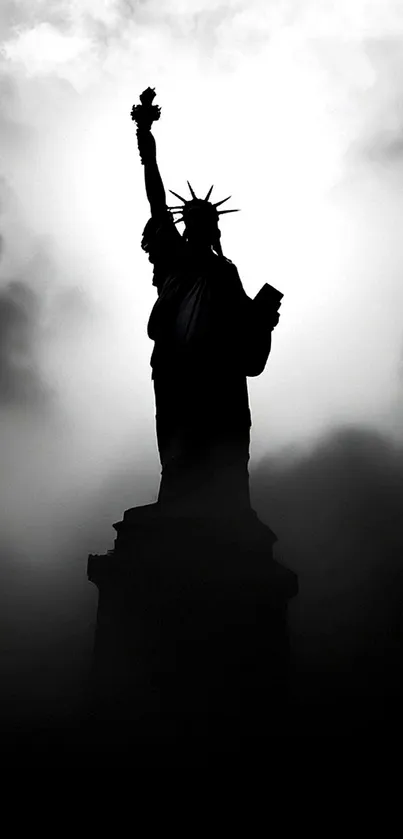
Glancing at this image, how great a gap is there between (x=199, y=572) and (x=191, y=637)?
558 millimetres

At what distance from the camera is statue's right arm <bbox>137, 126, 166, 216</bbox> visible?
815cm

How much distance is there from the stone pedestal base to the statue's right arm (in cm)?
380

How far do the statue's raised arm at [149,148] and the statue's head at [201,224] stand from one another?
47 centimetres

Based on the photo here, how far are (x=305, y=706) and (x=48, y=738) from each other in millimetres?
2577

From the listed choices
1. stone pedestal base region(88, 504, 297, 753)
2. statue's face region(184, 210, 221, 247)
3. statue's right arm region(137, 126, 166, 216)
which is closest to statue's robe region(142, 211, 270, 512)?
statue's face region(184, 210, 221, 247)

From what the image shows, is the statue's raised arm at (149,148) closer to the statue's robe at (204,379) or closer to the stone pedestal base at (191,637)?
the statue's robe at (204,379)

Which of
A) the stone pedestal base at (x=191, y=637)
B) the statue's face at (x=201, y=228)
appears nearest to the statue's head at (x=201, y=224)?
the statue's face at (x=201, y=228)

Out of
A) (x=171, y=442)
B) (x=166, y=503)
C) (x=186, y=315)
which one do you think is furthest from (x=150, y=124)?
(x=166, y=503)

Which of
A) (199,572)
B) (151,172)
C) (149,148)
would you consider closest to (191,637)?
(199,572)

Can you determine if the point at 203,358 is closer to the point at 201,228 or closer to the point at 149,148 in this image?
the point at 201,228

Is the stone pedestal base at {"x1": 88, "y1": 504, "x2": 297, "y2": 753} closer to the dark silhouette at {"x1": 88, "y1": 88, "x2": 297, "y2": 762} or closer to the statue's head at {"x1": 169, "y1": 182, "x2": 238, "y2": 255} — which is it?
the dark silhouette at {"x1": 88, "y1": 88, "x2": 297, "y2": 762}

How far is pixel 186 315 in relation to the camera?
7.38 meters

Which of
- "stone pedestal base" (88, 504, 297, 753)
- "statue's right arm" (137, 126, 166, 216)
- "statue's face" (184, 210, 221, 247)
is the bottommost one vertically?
"stone pedestal base" (88, 504, 297, 753)

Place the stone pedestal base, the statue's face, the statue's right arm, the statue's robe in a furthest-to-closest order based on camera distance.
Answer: the statue's right arm < the statue's face < the statue's robe < the stone pedestal base
